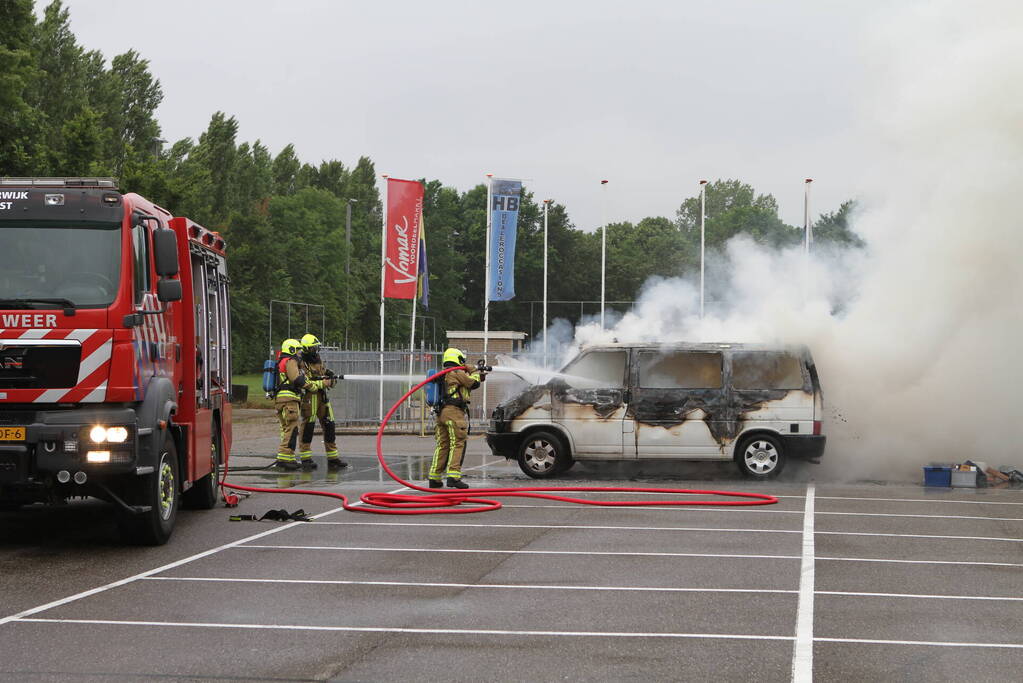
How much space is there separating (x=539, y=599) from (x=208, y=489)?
6.16 metres

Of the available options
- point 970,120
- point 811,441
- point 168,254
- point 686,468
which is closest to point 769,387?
point 811,441

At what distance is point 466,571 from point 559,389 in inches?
300

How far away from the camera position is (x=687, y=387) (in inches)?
666

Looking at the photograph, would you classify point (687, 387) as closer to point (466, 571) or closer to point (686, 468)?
point (686, 468)

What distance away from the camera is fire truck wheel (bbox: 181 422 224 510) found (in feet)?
44.0

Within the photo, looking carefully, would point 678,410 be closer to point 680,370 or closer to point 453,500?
point 680,370

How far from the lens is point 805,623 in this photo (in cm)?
753

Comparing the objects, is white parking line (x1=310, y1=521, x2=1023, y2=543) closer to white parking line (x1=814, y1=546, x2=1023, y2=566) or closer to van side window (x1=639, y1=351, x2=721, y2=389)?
white parking line (x1=814, y1=546, x2=1023, y2=566)

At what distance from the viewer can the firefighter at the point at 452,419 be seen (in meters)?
15.0

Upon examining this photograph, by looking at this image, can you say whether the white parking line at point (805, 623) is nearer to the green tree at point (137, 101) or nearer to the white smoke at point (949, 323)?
the white smoke at point (949, 323)

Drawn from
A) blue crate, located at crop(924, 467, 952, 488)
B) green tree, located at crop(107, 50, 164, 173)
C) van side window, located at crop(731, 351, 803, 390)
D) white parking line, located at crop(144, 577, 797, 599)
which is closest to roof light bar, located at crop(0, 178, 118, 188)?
white parking line, located at crop(144, 577, 797, 599)

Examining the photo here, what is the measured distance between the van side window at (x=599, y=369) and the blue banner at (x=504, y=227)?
17.4 m

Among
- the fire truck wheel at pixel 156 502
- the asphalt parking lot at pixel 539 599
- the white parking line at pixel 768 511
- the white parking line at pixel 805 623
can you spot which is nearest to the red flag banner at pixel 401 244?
the white parking line at pixel 768 511

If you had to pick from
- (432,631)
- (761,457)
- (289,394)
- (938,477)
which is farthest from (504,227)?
(432,631)
